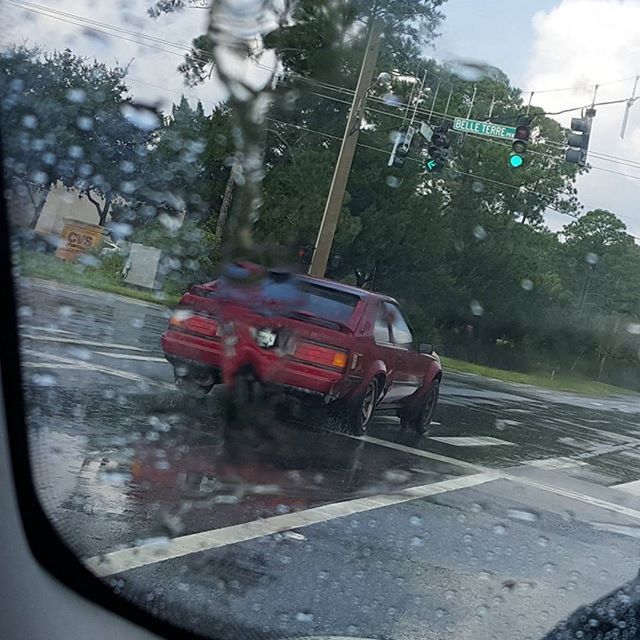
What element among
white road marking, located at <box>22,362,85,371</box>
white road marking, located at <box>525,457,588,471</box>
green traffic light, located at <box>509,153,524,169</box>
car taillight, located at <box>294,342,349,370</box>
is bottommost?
white road marking, located at <box>22,362,85,371</box>

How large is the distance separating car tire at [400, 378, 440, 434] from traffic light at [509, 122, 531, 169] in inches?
35.0

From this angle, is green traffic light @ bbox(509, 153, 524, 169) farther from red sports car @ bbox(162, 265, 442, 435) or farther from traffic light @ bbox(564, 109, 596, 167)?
red sports car @ bbox(162, 265, 442, 435)

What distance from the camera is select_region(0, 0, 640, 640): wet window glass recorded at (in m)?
3.22

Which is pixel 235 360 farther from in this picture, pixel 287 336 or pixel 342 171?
pixel 342 171

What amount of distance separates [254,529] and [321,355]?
0.78 meters

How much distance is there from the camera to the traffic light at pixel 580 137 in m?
3.30

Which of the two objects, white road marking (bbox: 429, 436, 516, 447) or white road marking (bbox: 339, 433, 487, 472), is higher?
white road marking (bbox: 429, 436, 516, 447)

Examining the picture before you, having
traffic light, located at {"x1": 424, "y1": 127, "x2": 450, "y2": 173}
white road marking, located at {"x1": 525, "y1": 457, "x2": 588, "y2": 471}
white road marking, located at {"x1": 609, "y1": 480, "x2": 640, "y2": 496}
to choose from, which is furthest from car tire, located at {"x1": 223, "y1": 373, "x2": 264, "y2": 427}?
white road marking, located at {"x1": 609, "y1": 480, "x2": 640, "y2": 496}

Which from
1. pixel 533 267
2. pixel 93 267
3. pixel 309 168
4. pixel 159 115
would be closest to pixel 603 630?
pixel 533 267

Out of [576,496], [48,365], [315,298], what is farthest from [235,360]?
[576,496]

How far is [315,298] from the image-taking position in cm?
361

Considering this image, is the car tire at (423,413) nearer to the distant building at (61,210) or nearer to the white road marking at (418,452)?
the white road marking at (418,452)

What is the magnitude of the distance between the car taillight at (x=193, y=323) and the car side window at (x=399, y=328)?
26.9 inches

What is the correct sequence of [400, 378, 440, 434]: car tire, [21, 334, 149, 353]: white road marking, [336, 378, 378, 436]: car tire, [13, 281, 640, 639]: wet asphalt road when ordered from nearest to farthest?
[21, 334, 149, 353]: white road marking, [13, 281, 640, 639]: wet asphalt road, [400, 378, 440, 434]: car tire, [336, 378, 378, 436]: car tire
